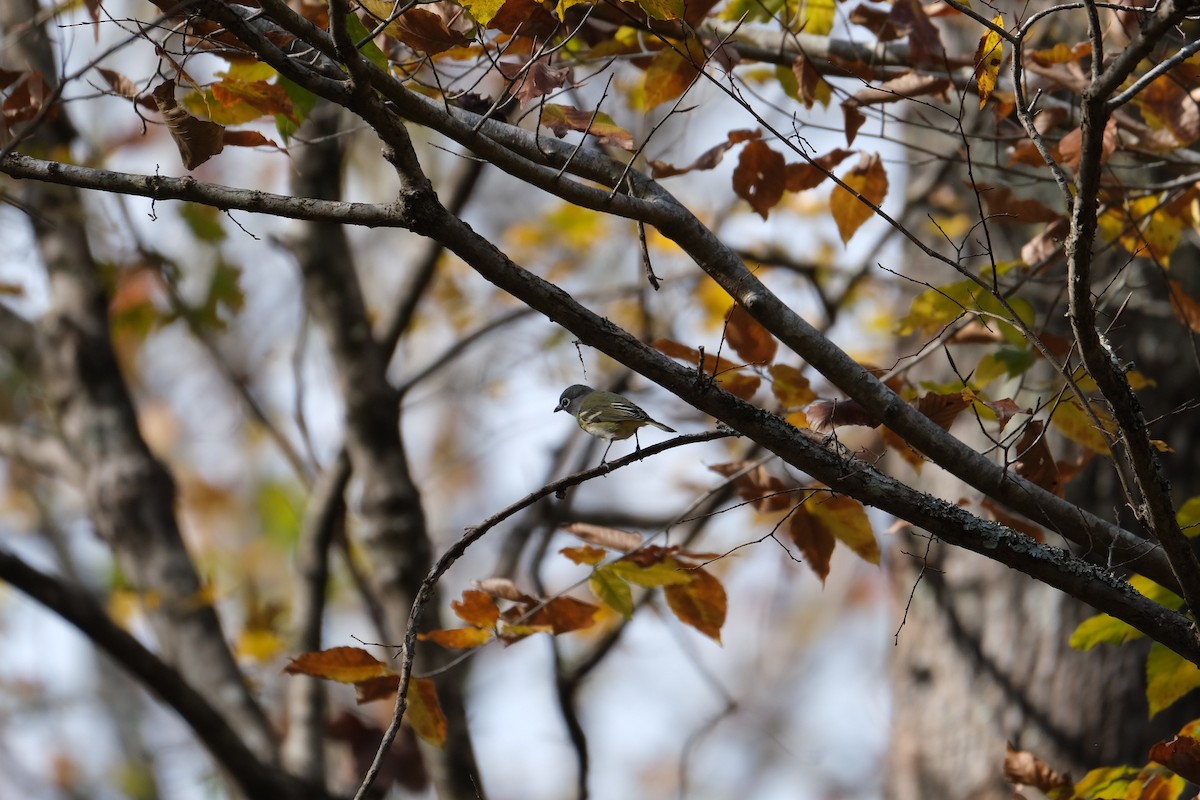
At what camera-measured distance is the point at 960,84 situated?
271cm

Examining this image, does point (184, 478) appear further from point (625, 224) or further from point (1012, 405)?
point (1012, 405)

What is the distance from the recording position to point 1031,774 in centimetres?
213

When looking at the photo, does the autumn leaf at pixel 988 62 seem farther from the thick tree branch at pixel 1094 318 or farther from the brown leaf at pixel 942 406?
the brown leaf at pixel 942 406

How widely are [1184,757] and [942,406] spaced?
2.50 ft

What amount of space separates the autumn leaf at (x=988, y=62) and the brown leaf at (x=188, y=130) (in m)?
1.41

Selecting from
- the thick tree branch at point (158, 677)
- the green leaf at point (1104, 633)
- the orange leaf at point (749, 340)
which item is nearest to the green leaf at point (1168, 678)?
the green leaf at point (1104, 633)

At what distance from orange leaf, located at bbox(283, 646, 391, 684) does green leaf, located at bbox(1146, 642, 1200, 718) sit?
5.29 ft

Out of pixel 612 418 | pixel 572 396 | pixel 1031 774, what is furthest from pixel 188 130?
pixel 1031 774

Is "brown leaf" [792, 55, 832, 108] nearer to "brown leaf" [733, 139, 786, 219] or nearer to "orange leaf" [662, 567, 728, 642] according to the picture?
"brown leaf" [733, 139, 786, 219]

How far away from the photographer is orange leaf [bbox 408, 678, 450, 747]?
2041mm

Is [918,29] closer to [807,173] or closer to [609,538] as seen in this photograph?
[807,173]

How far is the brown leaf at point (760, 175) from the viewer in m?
2.42

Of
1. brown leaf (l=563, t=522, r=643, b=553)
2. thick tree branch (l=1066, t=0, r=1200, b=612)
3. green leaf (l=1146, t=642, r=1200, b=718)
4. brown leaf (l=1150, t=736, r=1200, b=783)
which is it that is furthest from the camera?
brown leaf (l=563, t=522, r=643, b=553)

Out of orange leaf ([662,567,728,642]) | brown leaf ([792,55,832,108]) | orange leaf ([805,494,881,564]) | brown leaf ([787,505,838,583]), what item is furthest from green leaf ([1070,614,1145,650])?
brown leaf ([792,55,832,108])
